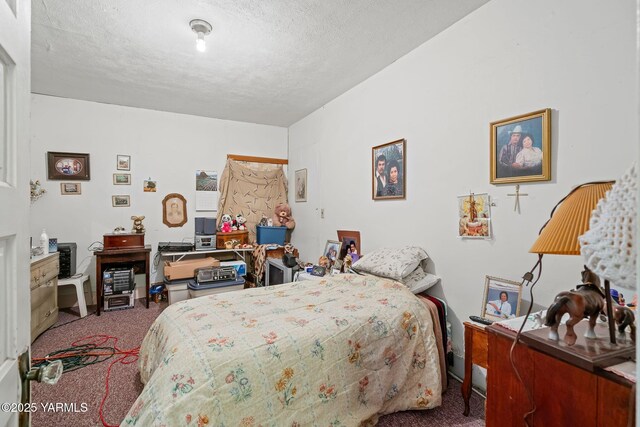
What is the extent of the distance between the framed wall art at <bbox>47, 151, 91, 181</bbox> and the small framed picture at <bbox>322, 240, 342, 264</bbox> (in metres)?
3.02

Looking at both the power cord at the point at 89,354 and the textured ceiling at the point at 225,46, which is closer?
the textured ceiling at the point at 225,46

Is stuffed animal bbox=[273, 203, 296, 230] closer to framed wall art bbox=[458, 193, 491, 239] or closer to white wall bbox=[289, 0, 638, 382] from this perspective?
white wall bbox=[289, 0, 638, 382]

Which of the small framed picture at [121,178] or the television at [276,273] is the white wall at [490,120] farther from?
the small framed picture at [121,178]

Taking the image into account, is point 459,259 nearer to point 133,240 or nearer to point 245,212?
point 245,212

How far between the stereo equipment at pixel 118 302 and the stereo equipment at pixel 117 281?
5cm

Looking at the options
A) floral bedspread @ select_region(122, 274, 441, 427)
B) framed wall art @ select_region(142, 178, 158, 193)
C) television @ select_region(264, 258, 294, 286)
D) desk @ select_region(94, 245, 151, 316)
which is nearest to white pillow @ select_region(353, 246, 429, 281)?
floral bedspread @ select_region(122, 274, 441, 427)

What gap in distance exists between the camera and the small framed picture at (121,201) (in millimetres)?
3822

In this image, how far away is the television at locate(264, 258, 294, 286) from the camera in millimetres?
3373

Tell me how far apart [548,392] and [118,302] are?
4026mm

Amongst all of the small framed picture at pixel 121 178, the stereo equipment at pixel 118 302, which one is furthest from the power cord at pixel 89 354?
the small framed picture at pixel 121 178

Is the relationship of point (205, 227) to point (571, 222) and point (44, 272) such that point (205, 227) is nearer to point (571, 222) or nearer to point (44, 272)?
point (44, 272)

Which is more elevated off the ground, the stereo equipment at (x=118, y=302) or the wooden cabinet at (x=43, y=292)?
the wooden cabinet at (x=43, y=292)

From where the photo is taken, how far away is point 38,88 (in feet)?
10.8

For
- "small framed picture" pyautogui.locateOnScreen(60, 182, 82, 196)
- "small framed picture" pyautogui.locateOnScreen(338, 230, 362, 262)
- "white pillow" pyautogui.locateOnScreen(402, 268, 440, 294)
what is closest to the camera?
"white pillow" pyautogui.locateOnScreen(402, 268, 440, 294)
